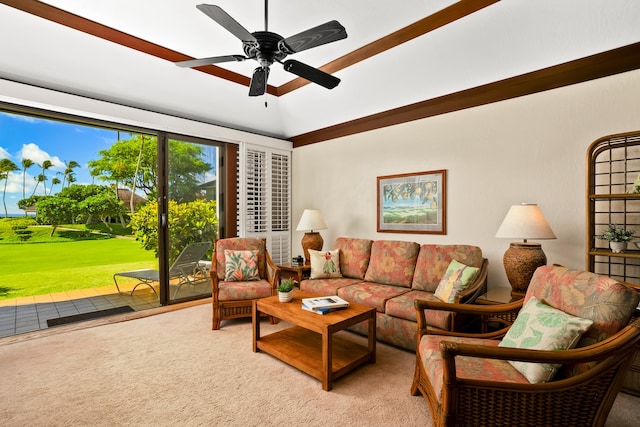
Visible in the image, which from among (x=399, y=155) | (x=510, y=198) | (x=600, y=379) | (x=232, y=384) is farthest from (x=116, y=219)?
(x=600, y=379)

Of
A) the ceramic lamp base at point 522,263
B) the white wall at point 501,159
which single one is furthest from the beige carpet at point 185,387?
the white wall at point 501,159

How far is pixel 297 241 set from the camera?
573 centimetres

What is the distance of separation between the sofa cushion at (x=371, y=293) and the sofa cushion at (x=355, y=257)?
35cm

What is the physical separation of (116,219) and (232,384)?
486 centimetres

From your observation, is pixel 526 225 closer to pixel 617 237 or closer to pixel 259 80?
pixel 617 237

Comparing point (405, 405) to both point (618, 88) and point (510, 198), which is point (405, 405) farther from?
point (618, 88)

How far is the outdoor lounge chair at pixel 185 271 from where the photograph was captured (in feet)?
15.0

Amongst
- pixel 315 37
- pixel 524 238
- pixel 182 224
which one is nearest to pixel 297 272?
pixel 182 224

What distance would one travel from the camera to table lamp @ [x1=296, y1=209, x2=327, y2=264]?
4594 mm

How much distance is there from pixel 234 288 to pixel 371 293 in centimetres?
157

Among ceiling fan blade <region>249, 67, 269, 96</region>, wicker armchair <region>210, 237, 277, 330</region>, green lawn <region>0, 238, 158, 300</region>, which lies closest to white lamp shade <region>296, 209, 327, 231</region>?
wicker armchair <region>210, 237, 277, 330</region>

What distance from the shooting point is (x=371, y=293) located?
3.37 metres

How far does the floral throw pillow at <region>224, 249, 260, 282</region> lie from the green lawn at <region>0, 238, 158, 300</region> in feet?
9.02

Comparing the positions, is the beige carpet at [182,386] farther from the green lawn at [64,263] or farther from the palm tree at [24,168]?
the palm tree at [24,168]
